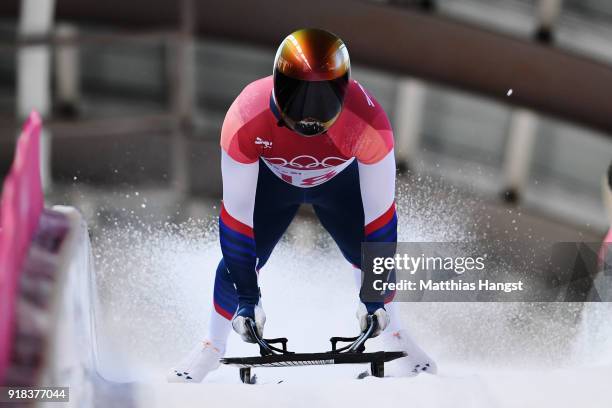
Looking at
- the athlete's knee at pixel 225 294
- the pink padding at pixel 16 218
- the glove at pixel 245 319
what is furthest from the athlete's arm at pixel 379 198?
the pink padding at pixel 16 218

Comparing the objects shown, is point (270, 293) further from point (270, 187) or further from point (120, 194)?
point (120, 194)

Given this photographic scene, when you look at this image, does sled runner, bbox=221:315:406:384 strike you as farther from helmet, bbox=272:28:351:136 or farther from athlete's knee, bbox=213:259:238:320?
helmet, bbox=272:28:351:136

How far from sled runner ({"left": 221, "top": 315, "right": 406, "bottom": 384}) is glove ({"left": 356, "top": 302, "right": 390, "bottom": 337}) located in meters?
0.01

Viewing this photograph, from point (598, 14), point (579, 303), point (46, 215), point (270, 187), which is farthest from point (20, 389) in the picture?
point (598, 14)

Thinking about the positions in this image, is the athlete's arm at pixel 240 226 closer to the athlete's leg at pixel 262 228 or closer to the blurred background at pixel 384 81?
the athlete's leg at pixel 262 228

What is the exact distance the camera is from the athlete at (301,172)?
2625 millimetres

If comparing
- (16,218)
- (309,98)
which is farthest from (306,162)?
(16,218)

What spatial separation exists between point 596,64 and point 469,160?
4.28ft

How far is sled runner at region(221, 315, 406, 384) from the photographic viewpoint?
2.88 metres

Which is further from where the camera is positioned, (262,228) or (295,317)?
(295,317)

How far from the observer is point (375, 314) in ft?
9.97

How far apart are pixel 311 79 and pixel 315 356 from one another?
811mm

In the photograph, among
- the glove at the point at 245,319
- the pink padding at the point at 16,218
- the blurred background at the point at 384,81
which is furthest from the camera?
the blurred background at the point at 384,81

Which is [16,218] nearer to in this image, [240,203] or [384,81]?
[240,203]
